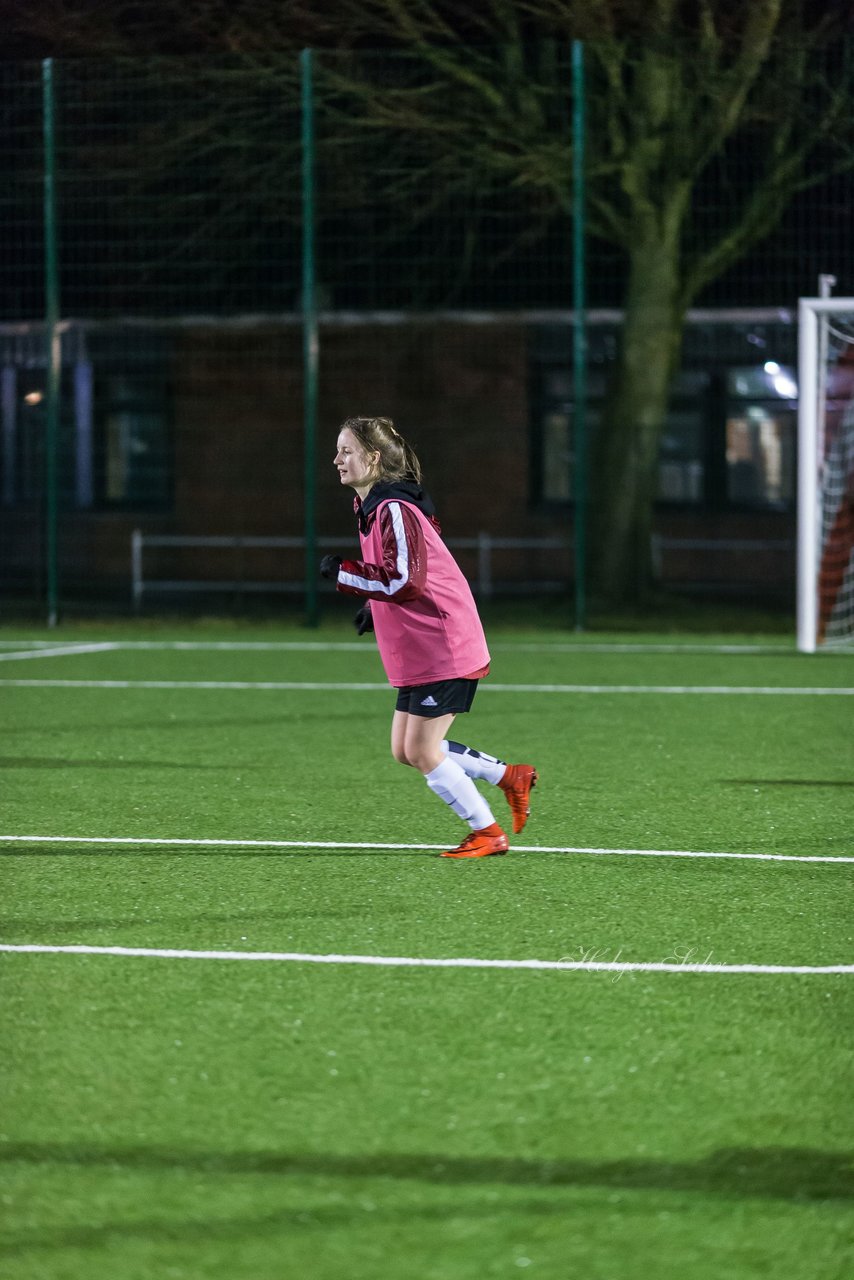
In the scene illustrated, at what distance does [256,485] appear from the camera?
23.2 m

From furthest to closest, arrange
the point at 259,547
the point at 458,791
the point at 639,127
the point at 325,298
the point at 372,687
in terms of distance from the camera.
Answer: the point at 259,547 → the point at 325,298 → the point at 639,127 → the point at 372,687 → the point at 458,791

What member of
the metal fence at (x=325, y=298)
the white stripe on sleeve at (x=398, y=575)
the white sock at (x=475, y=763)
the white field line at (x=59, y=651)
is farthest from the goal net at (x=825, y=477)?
the white stripe on sleeve at (x=398, y=575)

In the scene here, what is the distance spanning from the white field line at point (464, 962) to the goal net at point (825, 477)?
953 centimetres

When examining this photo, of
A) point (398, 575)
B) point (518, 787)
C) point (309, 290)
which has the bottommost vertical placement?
point (518, 787)

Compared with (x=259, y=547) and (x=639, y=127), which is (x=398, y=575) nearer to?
(x=639, y=127)

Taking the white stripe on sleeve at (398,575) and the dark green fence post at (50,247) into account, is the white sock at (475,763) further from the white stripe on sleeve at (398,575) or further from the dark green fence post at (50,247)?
the dark green fence post at (50,247)

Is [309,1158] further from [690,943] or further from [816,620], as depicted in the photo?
[816,620]

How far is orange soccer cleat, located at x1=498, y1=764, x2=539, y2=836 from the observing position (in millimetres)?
6895

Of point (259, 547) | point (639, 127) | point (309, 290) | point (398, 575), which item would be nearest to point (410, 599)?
point (398, 575)

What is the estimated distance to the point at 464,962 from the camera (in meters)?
5.15

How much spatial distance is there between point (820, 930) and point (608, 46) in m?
12.7

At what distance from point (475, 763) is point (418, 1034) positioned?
7.78 ft

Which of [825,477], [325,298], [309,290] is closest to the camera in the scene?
[825,477]

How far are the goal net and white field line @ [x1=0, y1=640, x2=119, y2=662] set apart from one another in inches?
213
